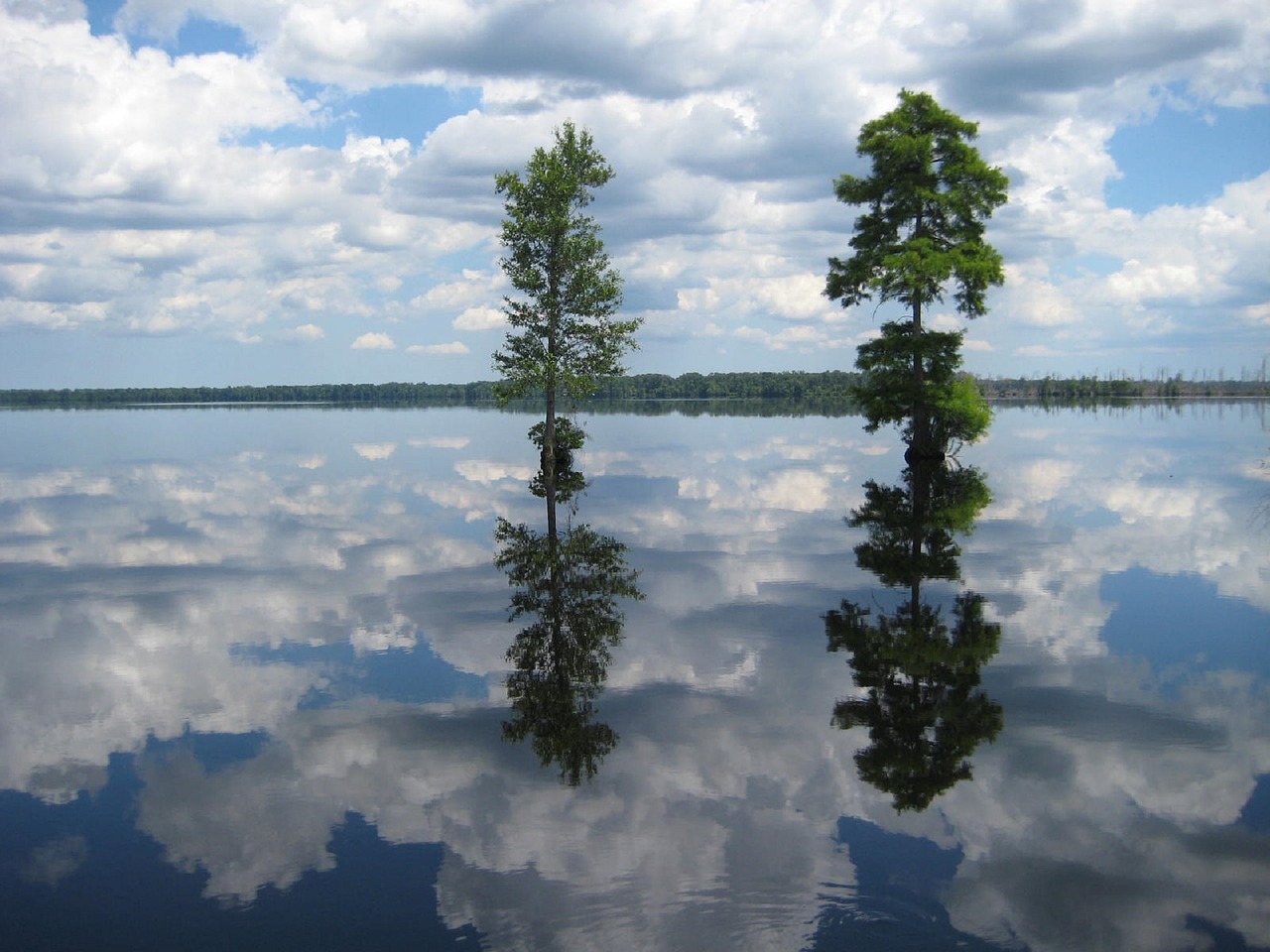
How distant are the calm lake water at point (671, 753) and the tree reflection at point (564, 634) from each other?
0.31 m

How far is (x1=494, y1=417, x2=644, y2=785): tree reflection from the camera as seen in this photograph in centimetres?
1084

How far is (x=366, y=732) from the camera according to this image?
36.6ft

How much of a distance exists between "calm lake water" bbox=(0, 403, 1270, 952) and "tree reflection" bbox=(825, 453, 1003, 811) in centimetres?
6

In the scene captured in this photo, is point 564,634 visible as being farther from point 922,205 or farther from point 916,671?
point 922,205

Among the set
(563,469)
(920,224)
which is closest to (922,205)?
(920,224)

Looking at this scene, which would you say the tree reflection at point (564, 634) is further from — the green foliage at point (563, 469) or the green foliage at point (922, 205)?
the green foliage at point (922, 205)

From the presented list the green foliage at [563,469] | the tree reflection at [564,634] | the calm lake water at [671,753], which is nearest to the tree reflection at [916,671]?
the calm lake water at [671,753]

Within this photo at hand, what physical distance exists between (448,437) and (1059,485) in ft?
162

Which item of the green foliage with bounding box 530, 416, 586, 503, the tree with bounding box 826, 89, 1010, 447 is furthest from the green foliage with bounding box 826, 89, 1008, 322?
the green foliage with bounding box 530, 416, 586, 503

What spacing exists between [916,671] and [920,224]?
30.2 meters

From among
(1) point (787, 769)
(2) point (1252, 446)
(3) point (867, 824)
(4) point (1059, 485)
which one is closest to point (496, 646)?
(1) point (787, 769)

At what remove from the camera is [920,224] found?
39375 millimetres

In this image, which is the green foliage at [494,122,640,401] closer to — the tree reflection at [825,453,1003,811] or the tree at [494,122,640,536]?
the tree at [494,122,640,536]

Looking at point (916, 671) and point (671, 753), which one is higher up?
point (916, 671)
